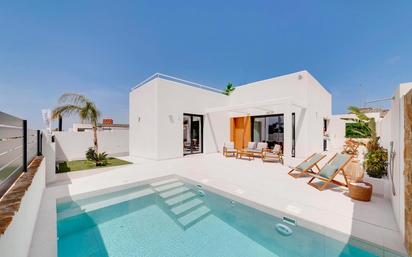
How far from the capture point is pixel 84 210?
4500 mm

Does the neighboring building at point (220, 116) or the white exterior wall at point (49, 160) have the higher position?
the neighboring building at point (220, 116)

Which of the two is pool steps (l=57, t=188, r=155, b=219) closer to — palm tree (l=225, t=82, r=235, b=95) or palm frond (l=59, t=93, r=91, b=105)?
palm frond (l=59, t=93, r=91, b=105)

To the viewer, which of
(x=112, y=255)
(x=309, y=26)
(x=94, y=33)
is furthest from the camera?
(x=309, y=26)

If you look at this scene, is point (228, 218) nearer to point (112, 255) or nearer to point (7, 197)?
point (112, 255)

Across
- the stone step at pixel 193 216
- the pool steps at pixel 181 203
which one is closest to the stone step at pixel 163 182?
the pool steps at pixel 181 203

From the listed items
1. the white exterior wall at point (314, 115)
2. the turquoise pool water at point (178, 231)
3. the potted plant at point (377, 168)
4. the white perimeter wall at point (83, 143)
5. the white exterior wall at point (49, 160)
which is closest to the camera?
the turquoise pool water at point (178, 231)

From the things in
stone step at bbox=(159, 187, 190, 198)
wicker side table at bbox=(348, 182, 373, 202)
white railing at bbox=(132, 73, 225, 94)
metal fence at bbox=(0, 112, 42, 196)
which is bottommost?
stone step at bbox=(159, 187, 190, 198)

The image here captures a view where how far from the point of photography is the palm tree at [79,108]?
10.1 meters

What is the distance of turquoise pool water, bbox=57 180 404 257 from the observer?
3.06 meters

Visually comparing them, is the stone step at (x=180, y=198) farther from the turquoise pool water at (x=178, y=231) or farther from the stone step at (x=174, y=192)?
the stone step at (x=174, y=192)

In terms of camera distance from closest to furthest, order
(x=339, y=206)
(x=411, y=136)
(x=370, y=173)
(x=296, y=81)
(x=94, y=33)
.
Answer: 1. (x=411, y=136)
2. (x=339, y=206)
3. (x=370, y=173)
4. (x=94, y=33)
5. (x=296, y=81)

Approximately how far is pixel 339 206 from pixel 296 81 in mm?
9433

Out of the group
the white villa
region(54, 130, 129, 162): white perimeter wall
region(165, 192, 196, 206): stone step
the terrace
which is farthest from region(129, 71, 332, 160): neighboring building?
region(165, 192, 196, 206): stone step

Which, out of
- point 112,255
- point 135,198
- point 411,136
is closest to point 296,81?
point 411,136
